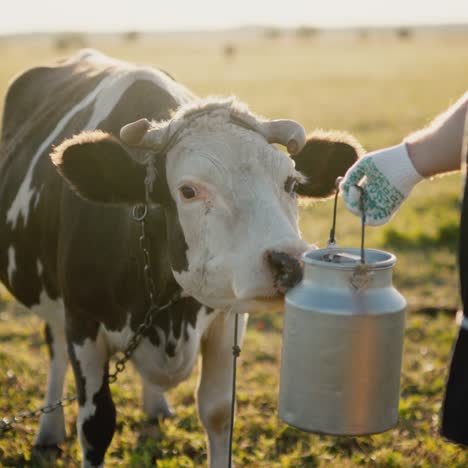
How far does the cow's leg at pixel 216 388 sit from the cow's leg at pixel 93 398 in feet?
1.62

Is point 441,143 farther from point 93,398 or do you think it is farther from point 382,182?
point 93,398

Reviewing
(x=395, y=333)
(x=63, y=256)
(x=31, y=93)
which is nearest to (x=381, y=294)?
(x=395, y=333)

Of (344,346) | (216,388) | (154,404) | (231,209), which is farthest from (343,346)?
(154,404)

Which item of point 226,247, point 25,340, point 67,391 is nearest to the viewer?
point 226,247

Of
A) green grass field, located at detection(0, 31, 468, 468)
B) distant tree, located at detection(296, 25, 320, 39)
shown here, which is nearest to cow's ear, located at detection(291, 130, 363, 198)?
green grass field, located at detection(0, 31, 468, 468)

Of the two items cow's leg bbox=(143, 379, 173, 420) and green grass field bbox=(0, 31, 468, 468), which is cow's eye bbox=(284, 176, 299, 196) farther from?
cow's leg bbox=(143, 379, 173, 420)

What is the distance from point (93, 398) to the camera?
4152mm

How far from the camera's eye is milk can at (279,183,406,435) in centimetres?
234

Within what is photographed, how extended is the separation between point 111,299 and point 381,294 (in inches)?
75.6

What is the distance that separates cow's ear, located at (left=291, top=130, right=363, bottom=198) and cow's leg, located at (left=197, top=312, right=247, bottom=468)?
85 cm

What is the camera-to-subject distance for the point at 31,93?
20.1ft

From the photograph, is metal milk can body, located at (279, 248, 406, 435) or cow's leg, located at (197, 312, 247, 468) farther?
cow's leg, located at (197, 312, 247, 468)

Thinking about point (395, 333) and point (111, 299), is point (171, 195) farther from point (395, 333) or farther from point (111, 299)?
point (395, 333)

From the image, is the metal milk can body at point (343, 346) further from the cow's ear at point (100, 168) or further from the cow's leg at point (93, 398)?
the cow's leg at point (93, 398)
